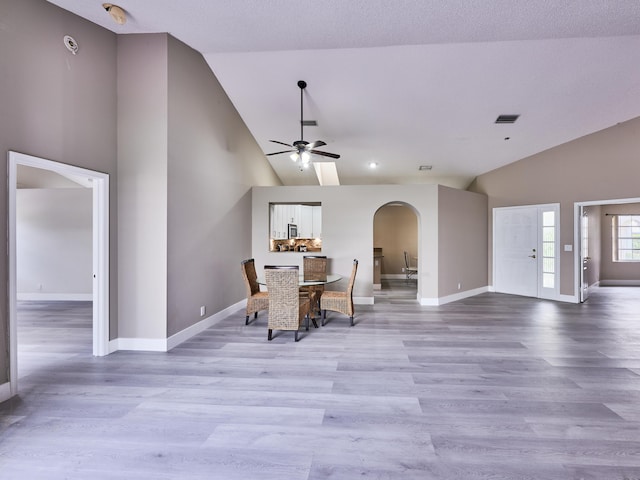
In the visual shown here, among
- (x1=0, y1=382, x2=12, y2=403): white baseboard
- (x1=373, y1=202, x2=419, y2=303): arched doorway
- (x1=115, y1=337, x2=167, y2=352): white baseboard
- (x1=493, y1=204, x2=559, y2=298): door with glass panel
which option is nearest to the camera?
(x1=0, y1=382, x2=12, y2=403): white baseboard

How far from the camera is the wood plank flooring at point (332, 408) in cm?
185

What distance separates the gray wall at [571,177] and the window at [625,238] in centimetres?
417

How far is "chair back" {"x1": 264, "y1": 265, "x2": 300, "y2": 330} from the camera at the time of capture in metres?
3.96

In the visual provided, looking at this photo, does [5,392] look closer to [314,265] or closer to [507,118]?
[314,265]

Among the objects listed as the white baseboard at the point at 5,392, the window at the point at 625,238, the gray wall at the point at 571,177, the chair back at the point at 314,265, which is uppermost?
the gray wall at the point at 571,177

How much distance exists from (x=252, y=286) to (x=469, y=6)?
426 cm

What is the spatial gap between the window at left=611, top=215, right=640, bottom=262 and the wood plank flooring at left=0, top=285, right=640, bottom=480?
257 inches

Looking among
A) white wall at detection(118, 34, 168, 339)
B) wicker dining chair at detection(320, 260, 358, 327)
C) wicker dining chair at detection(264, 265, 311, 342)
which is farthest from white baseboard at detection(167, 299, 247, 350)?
wicker dining chair at detection(320, 260, 358, 327)

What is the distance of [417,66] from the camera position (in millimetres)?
4262

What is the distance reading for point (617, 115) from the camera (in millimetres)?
5301

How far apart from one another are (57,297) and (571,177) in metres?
10.9

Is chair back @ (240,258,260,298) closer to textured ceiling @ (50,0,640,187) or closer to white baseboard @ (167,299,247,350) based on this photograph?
white baseboard @ (167,299,247,350)

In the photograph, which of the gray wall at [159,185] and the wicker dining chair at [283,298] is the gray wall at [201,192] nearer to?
the gray wall at [159,185]

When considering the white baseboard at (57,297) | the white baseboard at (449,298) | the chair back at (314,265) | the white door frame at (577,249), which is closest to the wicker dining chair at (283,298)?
the chair back at (314,265)
